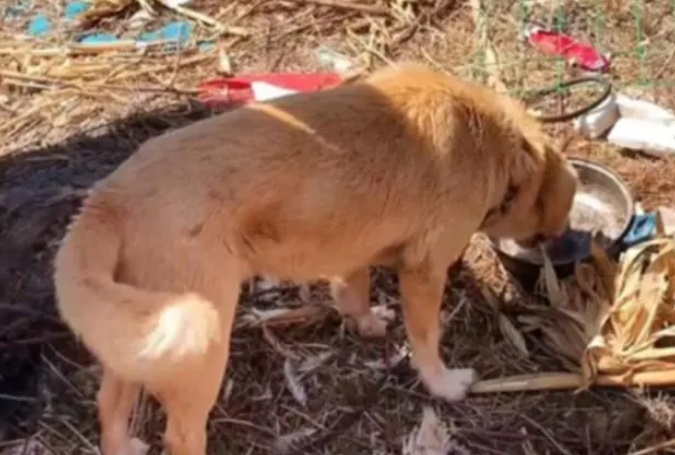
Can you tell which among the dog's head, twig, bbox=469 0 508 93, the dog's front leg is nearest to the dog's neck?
the dog's head

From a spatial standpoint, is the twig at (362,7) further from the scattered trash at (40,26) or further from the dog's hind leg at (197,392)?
the dog's hind leg at (197,392)

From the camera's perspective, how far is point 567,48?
5395 mm

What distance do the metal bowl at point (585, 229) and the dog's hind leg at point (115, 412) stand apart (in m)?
1.31

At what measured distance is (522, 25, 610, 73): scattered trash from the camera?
5320 millimetres

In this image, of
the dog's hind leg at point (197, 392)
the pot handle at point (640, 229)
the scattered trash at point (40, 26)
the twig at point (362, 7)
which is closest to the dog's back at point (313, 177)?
the dog's hind leg at point (197, 392)

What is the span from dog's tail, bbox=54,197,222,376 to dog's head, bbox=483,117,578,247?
1.08 m

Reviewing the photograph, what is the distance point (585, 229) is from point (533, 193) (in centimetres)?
59

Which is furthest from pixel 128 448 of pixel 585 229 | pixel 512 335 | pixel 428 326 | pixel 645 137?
pixel 645 137

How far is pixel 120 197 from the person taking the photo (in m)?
3.40

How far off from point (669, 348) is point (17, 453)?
1938mm

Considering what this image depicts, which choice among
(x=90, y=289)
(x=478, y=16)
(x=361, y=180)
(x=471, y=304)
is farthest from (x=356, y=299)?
(x=478, y=16)

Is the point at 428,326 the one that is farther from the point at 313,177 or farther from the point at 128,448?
the point at 128,448

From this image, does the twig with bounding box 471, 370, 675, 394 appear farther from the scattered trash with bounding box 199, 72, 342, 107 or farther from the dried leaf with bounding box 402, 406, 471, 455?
the scattered trash with bounding box 199, 72, 342, 107

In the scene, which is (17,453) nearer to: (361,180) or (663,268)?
(361,180)
